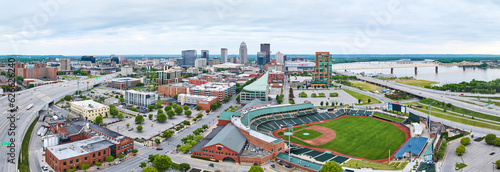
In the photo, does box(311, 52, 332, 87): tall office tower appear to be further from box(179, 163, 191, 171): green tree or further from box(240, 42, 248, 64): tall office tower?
box(240, 42, 248, 64): tall office tower

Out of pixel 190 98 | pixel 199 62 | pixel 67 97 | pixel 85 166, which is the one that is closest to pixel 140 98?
pixel 190 98

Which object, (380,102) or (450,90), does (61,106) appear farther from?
(450,90)

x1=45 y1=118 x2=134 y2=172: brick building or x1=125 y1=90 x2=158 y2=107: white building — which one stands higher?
→ x1=125 y1=90 x2=158 y2=107: white building

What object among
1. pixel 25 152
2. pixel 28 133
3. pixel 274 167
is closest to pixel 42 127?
pixel 28 133

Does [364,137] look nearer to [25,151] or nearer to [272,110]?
[272,110]

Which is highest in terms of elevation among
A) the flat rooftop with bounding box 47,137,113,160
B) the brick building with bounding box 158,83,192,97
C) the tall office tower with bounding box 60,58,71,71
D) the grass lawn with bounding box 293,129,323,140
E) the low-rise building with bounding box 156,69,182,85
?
the tall office tower with bounding box 60,58,71,71

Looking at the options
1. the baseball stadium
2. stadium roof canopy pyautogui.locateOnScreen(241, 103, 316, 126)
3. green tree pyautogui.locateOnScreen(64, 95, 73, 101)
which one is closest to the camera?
the baseball stadium

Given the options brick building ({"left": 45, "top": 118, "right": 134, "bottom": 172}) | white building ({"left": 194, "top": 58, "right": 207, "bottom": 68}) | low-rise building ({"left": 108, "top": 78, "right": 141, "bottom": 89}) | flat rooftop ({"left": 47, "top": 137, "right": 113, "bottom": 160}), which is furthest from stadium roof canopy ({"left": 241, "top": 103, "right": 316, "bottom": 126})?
white building ({"left": 194, "top": 58, "right": 207, "bottom": 68})

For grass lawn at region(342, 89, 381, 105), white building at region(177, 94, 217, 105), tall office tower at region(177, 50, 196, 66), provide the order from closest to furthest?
white building at region(177, 94, 217, 105) < grass lawn at region(342, 89, 381, 105) < tall office tower at region(177, 50, 196, 66)
